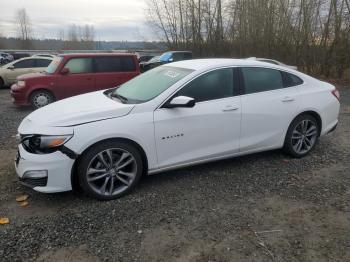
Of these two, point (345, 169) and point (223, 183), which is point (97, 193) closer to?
point (223, 183)

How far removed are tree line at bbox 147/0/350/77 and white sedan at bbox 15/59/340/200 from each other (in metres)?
13.3

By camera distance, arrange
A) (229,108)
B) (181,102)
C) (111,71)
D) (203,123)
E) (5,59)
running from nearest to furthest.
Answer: (181,102)
(203,123)
(229,108)
(111,71)
(5,59)

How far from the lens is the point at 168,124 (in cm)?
427

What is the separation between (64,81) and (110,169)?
6959mm

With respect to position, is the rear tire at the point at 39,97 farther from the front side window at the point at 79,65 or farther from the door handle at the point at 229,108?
the door handle at the point at 229,108

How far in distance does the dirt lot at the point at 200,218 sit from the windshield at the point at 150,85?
110 cm

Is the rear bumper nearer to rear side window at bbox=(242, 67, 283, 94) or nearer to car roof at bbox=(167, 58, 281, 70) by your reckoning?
car roof at bbox=(167, 58, 281, 70)

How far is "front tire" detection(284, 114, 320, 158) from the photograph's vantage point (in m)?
5.31

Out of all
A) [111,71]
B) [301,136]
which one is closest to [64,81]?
[111,71]

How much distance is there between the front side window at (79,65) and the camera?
1038 cm

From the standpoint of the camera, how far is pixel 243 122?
4.78 meters

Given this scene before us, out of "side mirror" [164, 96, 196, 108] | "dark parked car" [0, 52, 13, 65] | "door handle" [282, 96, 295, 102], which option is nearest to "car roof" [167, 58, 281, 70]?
"door handle" [282, 96, 295, 102]

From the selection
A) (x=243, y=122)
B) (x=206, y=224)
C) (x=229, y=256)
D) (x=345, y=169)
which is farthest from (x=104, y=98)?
(x=345, y=169)

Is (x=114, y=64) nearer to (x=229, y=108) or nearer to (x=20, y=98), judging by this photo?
(x=20, y=98)
